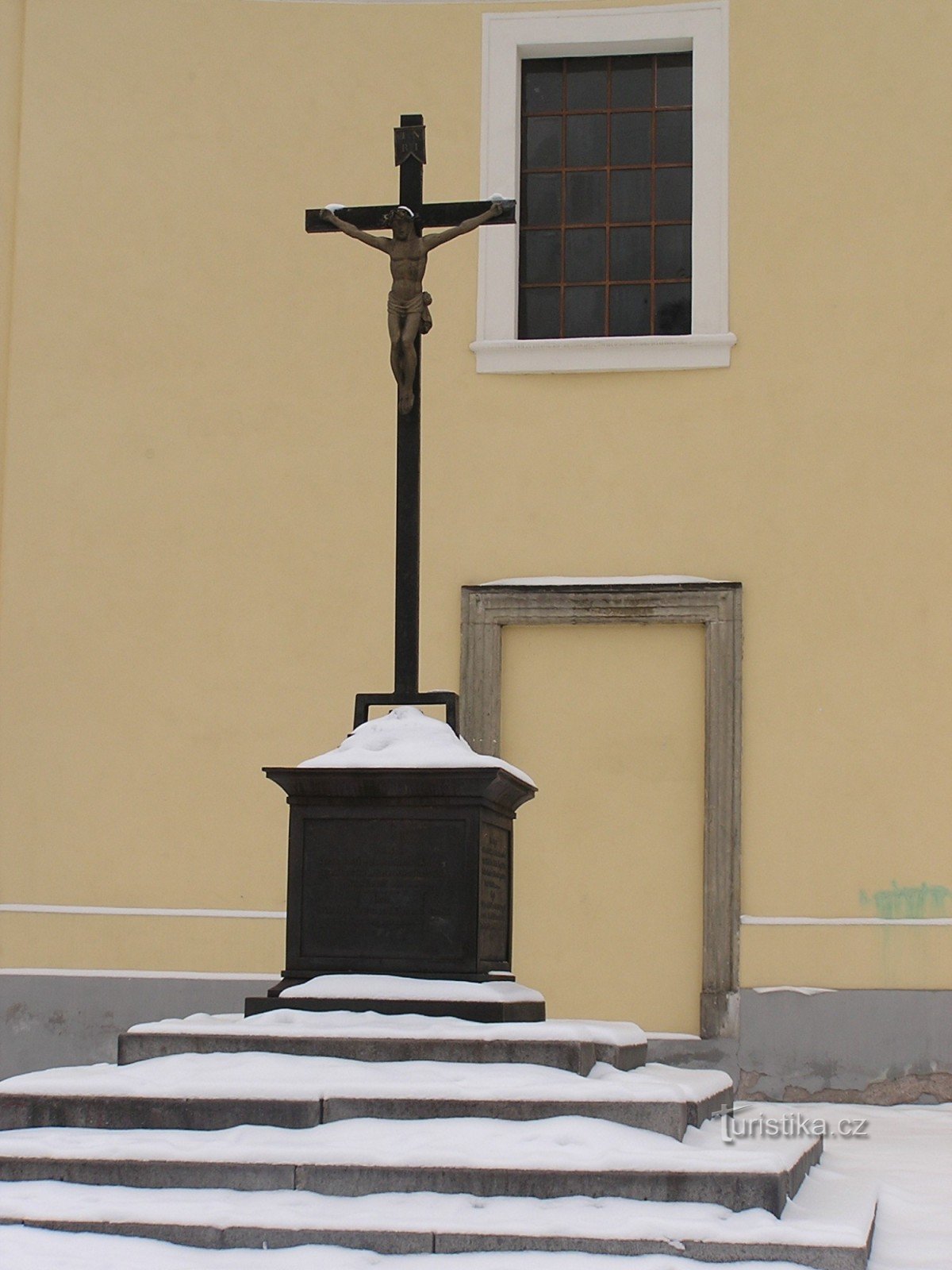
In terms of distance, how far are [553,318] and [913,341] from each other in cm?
229

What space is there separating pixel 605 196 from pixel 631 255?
1.43 feet

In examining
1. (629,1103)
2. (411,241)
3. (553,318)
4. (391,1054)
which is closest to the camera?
(629,1103)

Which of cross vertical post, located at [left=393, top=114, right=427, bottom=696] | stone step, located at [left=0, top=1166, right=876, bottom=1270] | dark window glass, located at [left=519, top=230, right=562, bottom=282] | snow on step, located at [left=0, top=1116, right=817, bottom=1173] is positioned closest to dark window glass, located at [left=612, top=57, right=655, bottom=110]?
dark window glass, located at [left=519, top=230, right=562, bottom=282]

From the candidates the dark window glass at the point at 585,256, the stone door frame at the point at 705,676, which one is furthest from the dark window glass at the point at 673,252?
the stone door frame at the point at 705,676

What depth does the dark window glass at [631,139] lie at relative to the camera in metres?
11.5

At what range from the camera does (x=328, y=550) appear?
11.1 m

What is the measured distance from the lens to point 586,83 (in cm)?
1159

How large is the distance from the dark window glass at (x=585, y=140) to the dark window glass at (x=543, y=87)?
6.2 inches

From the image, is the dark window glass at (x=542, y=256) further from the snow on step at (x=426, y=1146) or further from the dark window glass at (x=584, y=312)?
the snow on step at (x=426, y=1146)

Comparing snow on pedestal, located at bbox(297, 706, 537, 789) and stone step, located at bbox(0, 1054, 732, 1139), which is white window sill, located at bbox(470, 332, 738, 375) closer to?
snow on pedestal, located at bbox(297, 706, 537, 789)

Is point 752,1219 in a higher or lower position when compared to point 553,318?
lower

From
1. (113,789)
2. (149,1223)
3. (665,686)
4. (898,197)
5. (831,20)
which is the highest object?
(831,20)

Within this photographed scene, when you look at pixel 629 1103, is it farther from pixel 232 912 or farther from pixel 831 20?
pixel 831 20

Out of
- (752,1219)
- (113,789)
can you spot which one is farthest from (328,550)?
(752,1219)
